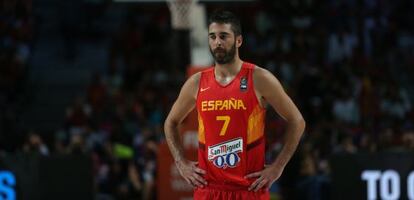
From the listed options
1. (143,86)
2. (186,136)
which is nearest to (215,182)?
(186,136)

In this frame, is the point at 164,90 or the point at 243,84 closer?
the point at 243,84

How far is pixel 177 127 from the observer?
6.63m

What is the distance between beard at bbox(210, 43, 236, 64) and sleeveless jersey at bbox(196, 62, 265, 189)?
0.52 ft

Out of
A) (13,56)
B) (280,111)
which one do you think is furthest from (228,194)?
(13,56)

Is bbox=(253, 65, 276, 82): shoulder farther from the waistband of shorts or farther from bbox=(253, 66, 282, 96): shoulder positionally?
the waistband of shorts

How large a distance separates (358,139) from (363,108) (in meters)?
2.17

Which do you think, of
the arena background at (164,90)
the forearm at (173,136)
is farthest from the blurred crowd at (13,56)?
the forearm at (173,136)

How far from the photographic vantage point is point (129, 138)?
1571 centimetres

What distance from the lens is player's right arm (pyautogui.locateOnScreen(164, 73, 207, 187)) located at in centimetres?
638

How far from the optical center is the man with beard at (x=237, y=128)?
6.29 meters

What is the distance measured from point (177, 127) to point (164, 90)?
38.1 ft

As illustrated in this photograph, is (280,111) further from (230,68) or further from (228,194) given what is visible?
(228,194)

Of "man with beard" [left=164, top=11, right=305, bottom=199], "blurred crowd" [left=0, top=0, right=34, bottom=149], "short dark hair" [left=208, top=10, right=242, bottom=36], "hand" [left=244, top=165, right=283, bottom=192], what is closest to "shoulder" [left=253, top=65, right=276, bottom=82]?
"man with beard" [left=164, top=11, right=305, bottom=199]

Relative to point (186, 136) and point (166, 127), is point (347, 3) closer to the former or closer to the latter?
point (186, 136)
